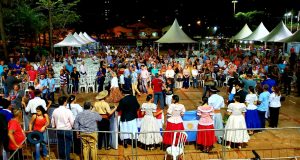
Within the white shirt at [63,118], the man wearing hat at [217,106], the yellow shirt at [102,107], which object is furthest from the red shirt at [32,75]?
the man wearing hat at [217,106]

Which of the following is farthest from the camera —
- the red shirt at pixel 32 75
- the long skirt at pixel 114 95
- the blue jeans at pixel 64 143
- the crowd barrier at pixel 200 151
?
the red shirt at pixel 32 75

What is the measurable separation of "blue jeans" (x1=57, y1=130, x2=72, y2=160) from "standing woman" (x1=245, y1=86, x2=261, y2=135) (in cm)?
512

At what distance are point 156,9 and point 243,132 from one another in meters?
46.3

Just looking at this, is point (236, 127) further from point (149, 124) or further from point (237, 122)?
point (149, 124)

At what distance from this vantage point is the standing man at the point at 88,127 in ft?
22.5

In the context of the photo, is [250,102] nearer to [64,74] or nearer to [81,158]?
[81,158]

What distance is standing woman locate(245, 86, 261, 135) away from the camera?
8977 millimetres

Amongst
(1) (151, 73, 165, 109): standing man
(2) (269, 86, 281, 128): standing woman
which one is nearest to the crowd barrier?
(2) (269, 86, 281, 128): standing woman

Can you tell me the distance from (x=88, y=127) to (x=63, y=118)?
0.66m

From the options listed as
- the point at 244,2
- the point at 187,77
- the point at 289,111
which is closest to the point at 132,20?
the point at 244,2

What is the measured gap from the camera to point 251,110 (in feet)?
29.7

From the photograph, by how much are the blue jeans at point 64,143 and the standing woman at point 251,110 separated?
512 cm

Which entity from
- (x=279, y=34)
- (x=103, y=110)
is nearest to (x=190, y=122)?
(x=103, y=110)

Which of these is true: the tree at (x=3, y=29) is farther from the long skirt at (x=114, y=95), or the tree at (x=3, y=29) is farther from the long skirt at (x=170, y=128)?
the long skirt at (x=170, y=128)
